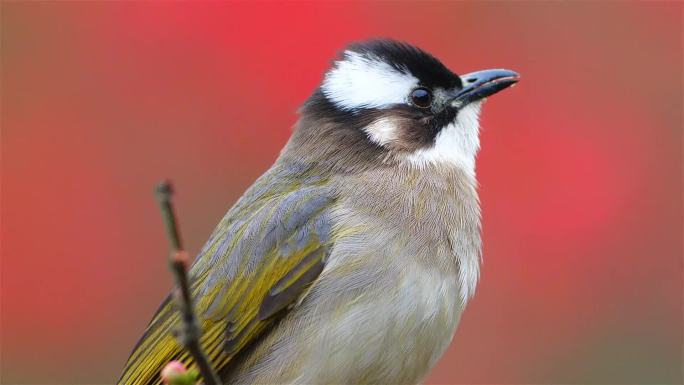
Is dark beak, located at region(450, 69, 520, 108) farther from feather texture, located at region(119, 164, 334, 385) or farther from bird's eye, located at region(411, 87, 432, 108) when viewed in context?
feather texture, located at region(119, 164, 334, 385)

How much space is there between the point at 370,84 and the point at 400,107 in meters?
0.16

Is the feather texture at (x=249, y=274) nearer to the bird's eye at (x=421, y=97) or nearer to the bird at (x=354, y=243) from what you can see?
the bird at (x=354, y=243)

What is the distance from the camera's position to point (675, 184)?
288 inches

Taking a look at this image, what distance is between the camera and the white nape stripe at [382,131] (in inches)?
187

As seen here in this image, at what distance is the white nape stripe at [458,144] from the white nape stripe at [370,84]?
238 millimetres

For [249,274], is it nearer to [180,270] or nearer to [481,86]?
[481,86]

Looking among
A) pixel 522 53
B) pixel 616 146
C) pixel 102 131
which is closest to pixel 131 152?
pixel 102 131

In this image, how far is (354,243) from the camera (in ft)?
14.0

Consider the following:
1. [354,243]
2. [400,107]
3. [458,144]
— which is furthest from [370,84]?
[354,243]

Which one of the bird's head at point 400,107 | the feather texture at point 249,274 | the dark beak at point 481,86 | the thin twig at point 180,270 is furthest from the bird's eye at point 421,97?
the thin twig at point 180,270

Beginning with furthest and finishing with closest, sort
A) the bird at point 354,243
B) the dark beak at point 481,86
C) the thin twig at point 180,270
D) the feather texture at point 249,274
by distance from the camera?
the dark beak at point 481,86, the feather texture at point 249,274, the bird at point 354,243, the thin twig at point 180,270

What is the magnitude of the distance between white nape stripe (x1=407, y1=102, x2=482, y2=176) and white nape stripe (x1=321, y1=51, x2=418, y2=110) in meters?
0.24

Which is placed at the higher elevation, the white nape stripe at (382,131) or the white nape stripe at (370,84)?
the white nape stripe at (370,84)

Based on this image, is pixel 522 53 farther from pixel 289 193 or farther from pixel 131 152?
pixel 289 193
